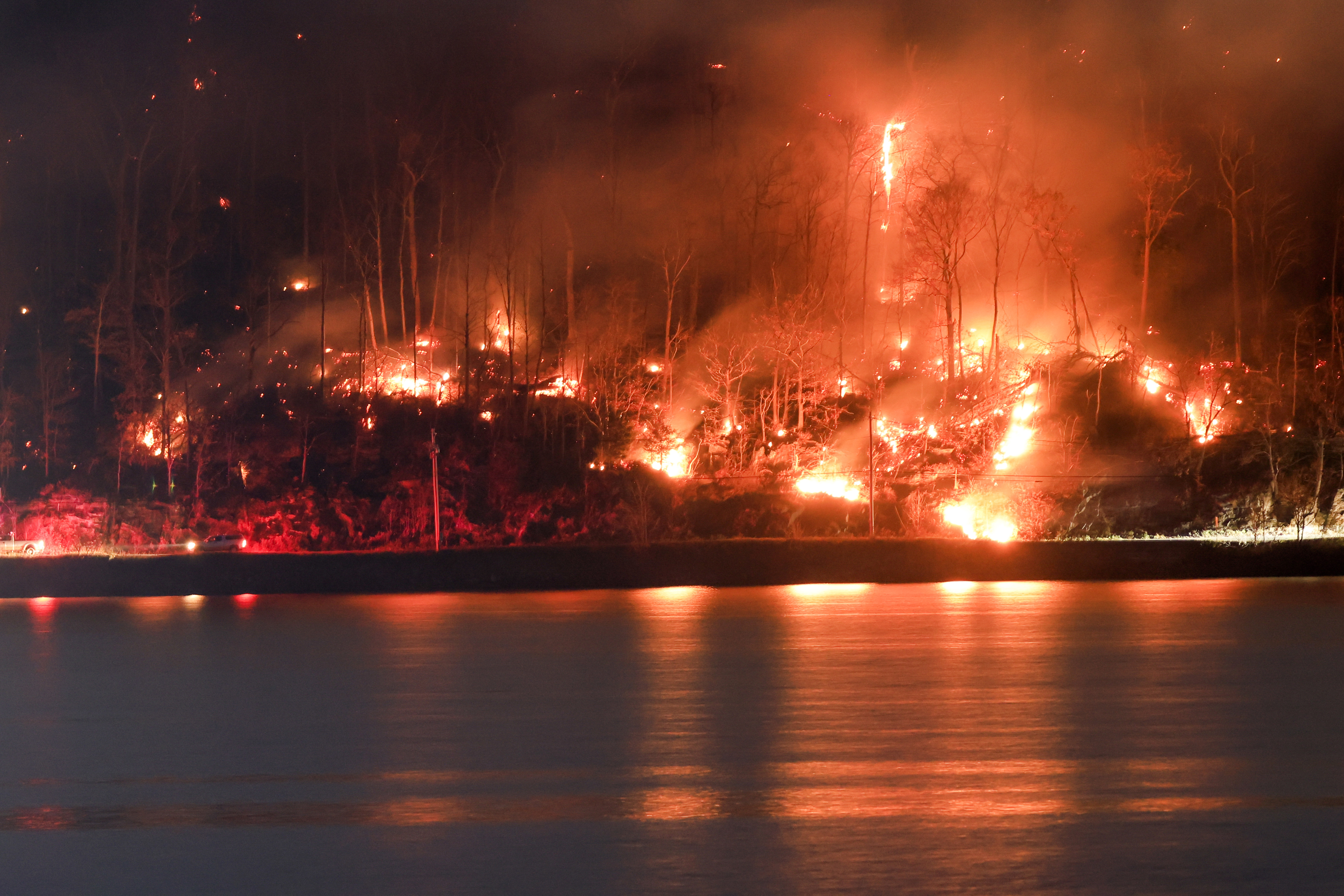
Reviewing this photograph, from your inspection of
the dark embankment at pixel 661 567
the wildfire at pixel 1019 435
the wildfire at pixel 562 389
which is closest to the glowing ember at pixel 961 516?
the wildfire at pixel 1019 435

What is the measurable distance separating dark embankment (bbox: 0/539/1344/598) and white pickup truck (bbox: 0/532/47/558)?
17.9ft

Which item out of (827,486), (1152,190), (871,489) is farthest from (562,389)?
(1152,190)

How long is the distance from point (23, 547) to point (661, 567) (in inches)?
765

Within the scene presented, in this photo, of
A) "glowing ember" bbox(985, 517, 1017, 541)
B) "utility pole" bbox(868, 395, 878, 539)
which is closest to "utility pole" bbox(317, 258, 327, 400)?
→ "utility pole" bbox(868, 395, 878, 539)

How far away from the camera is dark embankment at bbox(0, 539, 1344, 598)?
26.2 metres

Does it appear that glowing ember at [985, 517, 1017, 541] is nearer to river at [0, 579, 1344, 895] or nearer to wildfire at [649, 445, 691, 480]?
wildfire at [649, 445, 691, 480]

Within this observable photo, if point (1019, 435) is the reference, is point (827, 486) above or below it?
below

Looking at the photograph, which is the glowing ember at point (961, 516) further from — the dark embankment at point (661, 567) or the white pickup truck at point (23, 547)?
the white pickup truck at point (23, 547)

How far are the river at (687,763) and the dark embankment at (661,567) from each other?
10.6 m

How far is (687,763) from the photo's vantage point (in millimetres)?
7988

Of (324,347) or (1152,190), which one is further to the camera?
(324,347)

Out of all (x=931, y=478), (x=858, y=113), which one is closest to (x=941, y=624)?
(x=931, y=478)

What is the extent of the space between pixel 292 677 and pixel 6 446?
35.9m

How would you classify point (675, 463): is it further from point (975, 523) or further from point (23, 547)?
point (23, 547)
